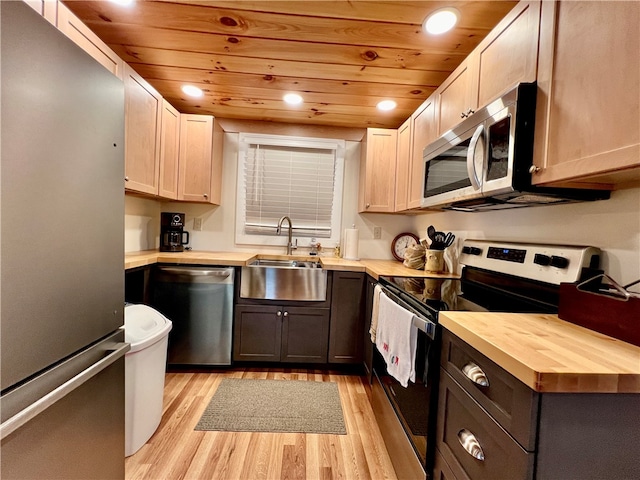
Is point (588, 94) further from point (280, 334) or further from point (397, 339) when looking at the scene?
point (280, 334)

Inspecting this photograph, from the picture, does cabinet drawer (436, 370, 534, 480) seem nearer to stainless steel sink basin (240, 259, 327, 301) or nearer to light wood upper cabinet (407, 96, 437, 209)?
light wood upper cabinet (407, 96, 437, 209)

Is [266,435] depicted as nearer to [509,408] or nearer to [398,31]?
[509,408]

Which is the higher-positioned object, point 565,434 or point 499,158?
point 499,158

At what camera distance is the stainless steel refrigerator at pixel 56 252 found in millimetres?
648

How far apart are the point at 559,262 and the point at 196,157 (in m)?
2.58

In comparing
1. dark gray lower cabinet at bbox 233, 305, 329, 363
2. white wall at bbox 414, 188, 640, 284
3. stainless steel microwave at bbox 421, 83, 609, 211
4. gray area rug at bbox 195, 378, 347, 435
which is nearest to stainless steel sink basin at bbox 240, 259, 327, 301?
dark gray lower cabinet at bbox 233, 305, 329, 363

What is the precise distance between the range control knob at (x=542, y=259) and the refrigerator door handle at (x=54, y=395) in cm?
169

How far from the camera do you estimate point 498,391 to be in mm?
705

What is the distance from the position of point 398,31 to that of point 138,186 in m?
1.80

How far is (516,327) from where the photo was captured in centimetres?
85

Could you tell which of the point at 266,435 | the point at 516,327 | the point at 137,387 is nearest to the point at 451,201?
the point at 516,327

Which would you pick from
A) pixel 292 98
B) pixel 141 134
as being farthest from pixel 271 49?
pixel 141 134

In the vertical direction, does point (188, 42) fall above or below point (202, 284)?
above

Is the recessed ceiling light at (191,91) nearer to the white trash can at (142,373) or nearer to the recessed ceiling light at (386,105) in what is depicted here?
the recessed ceiling light at (386,105)
